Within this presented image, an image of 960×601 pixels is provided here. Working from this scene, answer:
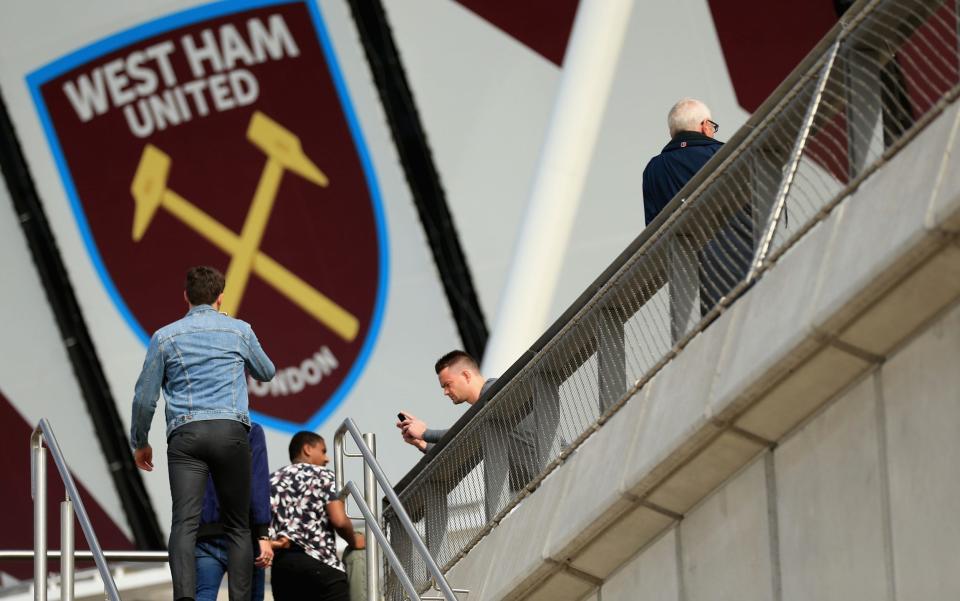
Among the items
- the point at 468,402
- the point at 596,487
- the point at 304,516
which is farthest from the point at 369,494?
the point at 596,487

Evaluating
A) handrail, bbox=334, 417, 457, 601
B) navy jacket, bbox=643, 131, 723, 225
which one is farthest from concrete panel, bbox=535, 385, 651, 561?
navy jacket, bbox=643, 131, 723, 225

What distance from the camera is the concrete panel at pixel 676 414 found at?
638cm

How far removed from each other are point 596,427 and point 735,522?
109 cm

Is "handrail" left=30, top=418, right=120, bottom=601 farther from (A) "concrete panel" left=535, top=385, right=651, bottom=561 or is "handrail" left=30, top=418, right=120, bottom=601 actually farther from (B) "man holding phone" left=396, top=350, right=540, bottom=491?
(A) "concrete panel" left=535, top=385, right=651, bottom=561

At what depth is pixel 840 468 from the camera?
598cm

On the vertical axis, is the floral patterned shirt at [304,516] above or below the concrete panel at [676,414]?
above

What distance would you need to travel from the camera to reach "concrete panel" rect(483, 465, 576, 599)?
24.3ft

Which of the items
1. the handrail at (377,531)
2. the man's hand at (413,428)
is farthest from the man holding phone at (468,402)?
the handrail at (377,531)

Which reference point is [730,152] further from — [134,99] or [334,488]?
[134,99]

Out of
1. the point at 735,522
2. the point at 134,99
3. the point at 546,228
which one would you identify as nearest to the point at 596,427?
the point at 735,522

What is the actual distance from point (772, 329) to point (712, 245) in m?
0.90

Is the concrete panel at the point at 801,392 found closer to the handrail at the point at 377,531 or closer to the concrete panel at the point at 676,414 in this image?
the concrete panel at the point at 676,414

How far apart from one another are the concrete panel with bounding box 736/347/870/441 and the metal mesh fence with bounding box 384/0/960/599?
0.53 metres

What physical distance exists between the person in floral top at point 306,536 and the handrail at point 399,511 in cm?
21
